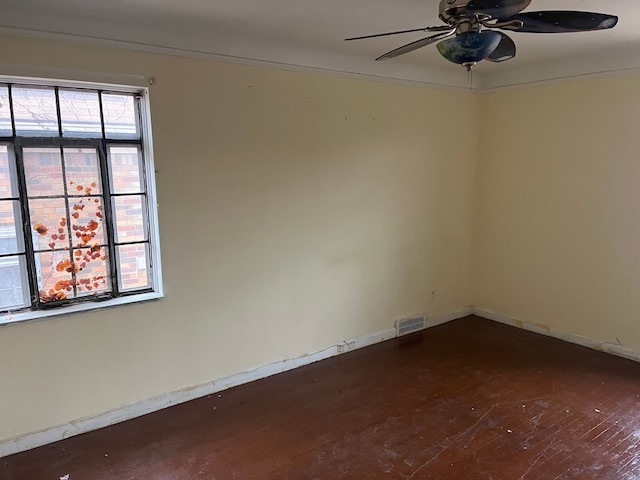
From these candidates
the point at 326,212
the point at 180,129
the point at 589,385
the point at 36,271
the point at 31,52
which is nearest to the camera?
the point at 31,52

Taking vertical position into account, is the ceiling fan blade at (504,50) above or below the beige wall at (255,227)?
above

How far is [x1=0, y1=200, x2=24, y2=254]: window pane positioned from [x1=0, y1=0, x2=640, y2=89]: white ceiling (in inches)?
36.2

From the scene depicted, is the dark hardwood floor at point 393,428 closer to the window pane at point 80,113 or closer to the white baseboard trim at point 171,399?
the white baseboard trim at point 171,399

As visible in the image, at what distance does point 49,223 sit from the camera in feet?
8.71

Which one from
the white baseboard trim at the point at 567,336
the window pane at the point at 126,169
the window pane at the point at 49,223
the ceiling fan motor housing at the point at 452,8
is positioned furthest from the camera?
the white baseboard trim at the point at 567,336

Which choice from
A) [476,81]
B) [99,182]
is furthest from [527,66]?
[99,182]

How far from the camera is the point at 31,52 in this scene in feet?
7.95

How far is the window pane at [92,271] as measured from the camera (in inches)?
110

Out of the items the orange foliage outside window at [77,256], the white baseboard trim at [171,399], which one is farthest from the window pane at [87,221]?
the white baseboard trim at [171,399]

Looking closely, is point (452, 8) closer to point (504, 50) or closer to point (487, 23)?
point (487, 23)

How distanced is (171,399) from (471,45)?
276cm

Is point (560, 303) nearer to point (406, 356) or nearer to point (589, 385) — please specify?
point (589, 385)

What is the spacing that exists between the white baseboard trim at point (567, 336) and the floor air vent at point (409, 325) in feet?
2.60

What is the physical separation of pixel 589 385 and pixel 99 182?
3.59 metres
